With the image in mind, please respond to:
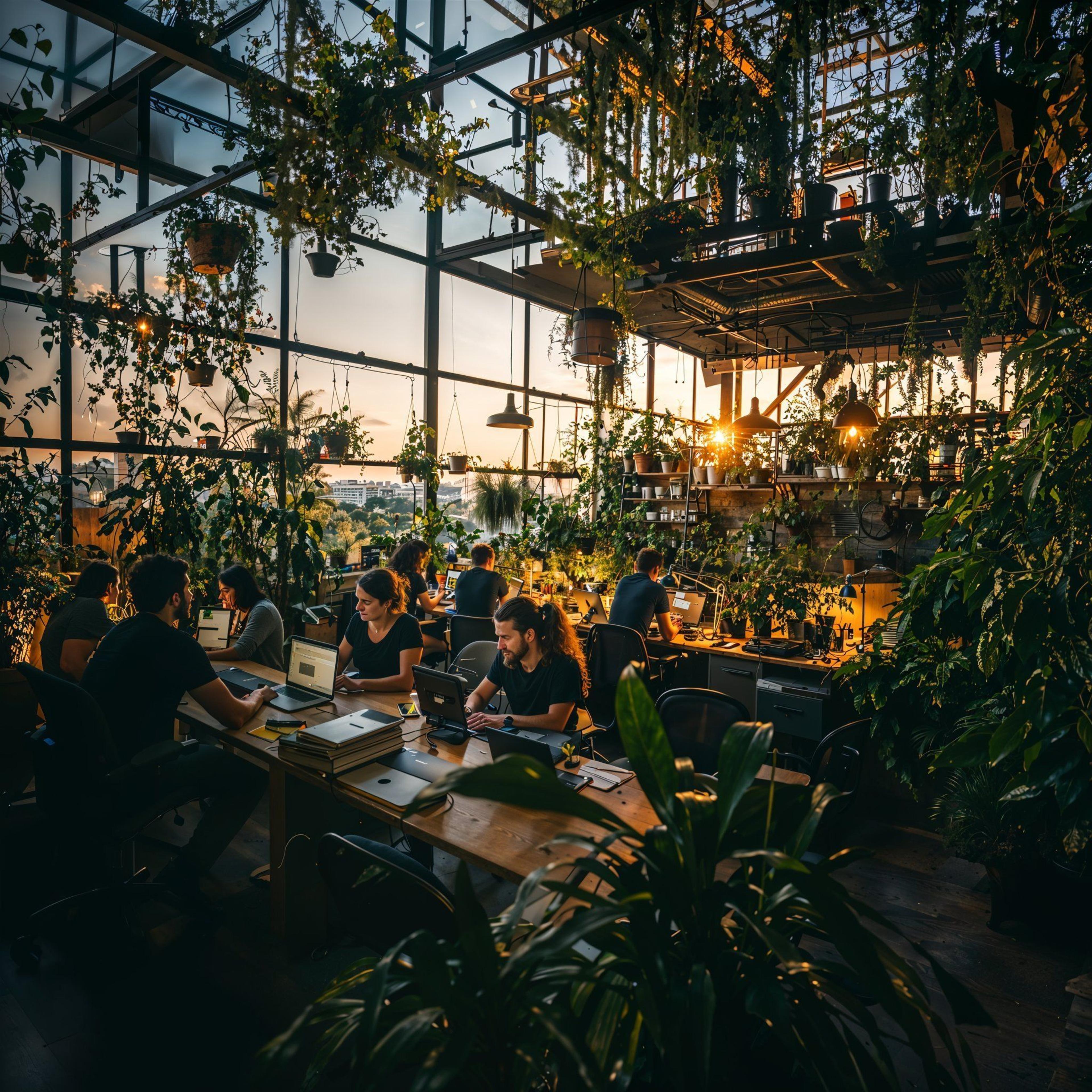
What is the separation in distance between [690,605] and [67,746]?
4.04 m

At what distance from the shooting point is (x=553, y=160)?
6523 mm

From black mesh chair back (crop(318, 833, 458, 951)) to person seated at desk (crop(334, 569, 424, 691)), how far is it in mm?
1839

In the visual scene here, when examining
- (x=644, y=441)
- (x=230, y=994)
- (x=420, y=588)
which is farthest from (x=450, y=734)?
(x=644, y=441)

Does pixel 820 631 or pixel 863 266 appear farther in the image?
pixel 820 631

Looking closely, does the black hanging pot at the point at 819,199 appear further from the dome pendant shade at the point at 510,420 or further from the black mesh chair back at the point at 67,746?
the black mesh chair back at the point at 67,746

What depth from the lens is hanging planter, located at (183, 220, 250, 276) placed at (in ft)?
13.9

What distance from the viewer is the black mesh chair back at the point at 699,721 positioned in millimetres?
2943

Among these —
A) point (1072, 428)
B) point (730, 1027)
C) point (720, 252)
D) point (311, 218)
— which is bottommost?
point (730, 1027)

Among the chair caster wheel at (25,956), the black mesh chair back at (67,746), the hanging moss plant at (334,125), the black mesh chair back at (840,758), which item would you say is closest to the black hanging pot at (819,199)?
the hanging moss plant at (334,125)

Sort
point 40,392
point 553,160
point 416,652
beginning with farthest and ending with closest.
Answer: point 553,160
point 40,392
point 416,652

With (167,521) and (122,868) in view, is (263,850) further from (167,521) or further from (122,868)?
(167,521)

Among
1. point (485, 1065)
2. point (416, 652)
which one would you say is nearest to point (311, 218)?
point (416, 652)

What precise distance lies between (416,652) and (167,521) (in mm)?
2243

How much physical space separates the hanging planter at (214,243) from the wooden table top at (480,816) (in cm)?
293
